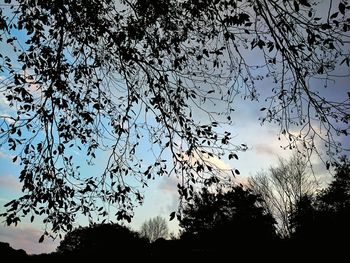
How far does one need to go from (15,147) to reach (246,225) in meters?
32.4

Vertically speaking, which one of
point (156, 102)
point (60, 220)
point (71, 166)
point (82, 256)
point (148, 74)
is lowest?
point (82, 256)

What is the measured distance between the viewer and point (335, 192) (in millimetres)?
34750

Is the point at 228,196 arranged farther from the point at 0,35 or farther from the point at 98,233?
the point at 98,233

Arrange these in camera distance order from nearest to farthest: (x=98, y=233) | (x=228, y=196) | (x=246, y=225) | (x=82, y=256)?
(x=228, y=196)
(x=82, y=256)
(x=246, y=225)
(x=98, y=233)

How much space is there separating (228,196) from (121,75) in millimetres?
3977

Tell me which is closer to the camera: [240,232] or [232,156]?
[232,156]

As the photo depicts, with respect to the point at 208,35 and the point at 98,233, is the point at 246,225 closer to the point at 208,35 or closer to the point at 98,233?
the point at 98,233

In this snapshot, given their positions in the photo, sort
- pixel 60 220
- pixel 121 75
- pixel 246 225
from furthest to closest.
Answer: pixel 246 225 → pixel 121 75 → pixel 60 220

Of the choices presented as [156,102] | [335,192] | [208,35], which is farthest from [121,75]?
[335,192]

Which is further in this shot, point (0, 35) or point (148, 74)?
point (148, 74)

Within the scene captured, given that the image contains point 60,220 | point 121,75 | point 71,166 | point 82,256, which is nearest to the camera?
point 60,220

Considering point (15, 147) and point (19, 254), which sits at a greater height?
point (15, 147)

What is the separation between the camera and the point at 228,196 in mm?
5859

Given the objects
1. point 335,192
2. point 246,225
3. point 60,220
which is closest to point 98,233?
point 246,225
